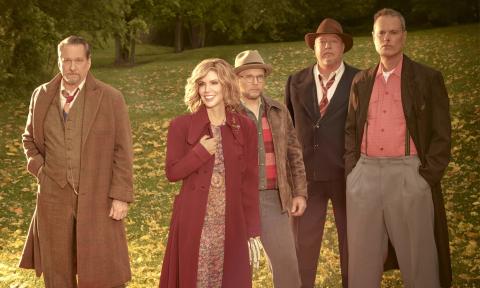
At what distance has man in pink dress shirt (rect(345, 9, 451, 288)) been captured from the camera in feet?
18.2

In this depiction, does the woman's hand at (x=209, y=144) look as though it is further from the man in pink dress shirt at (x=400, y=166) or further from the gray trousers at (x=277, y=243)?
the man in pink dress shirt at (x=400, y=166)

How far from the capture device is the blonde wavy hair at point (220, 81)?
184 inches

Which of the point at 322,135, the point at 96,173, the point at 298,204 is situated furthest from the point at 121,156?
the point at 322,135

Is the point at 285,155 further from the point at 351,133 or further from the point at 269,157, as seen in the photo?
the point at 351,133

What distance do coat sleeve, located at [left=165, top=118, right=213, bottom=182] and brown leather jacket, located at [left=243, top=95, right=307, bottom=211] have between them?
3.19ft

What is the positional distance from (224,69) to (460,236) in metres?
5.23

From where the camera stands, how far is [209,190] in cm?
470

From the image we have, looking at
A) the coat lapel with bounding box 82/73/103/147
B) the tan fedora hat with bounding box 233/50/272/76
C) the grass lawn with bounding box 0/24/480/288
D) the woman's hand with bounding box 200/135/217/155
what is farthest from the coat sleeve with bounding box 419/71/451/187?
the coat lapel with bounding box 82/73/103/147

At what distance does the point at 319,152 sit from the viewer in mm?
6355

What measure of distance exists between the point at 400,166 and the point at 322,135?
979mm

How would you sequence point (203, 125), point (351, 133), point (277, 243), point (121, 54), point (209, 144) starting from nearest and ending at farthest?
point (209, 144) → point (203, 125) → point (277, 243) → point (351, 133) → point (121, 54)

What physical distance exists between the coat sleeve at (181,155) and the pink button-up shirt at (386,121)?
1.55 metres

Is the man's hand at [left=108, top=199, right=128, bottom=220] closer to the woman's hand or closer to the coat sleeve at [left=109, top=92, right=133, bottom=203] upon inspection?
the coat sleeve at [left=109, top=92, right=133, bottom=203]

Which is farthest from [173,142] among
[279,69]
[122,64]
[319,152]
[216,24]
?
[216,24]
